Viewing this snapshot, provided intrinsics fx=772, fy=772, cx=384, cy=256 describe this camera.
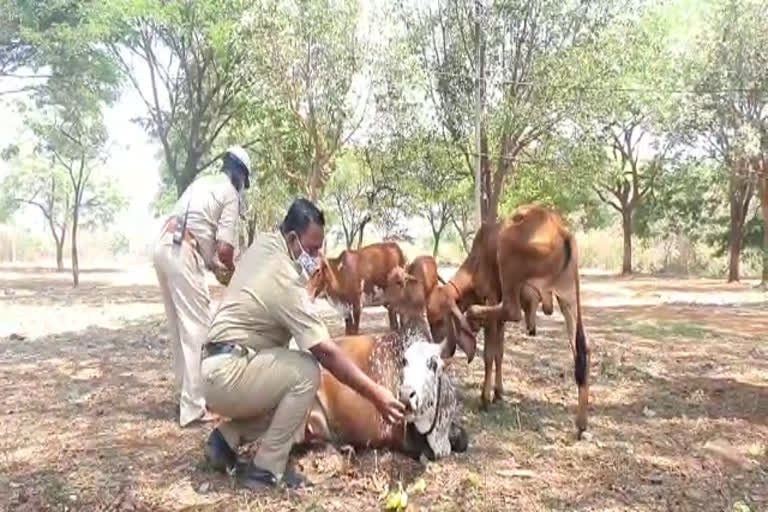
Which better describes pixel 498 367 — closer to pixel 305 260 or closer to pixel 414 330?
pixel 414 330

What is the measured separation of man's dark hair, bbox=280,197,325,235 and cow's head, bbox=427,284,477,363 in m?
2.00

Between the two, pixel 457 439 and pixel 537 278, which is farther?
pixel 537 278

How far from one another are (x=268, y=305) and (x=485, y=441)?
1.87 m

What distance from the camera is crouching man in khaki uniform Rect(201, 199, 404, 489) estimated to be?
3662 millimetres

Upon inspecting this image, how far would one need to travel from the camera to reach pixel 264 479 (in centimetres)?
378

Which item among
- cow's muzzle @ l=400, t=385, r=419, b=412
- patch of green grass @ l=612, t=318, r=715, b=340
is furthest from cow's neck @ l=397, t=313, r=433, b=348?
patch of green grass @ l=612, t=318, r=715, b=340

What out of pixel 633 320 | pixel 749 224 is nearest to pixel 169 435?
pixel 633 320

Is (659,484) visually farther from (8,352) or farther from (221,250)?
(8,352)

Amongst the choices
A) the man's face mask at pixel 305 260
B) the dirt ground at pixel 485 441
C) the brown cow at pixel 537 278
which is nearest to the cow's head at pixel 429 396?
the dirt ground at pixel 485 441

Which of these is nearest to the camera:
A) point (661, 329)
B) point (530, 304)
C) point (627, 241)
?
point (530, 304)

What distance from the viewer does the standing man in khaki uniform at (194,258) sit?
16.2 ft

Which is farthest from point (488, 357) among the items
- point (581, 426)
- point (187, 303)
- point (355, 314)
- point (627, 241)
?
point (627, 241)

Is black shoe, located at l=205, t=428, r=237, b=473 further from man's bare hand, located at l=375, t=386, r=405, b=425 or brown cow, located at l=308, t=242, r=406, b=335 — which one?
brown cow, located at l=308, t=242, r=406, b=335

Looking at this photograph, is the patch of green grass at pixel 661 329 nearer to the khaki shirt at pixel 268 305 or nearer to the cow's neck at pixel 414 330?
the cow's neck at pixel 414 330
